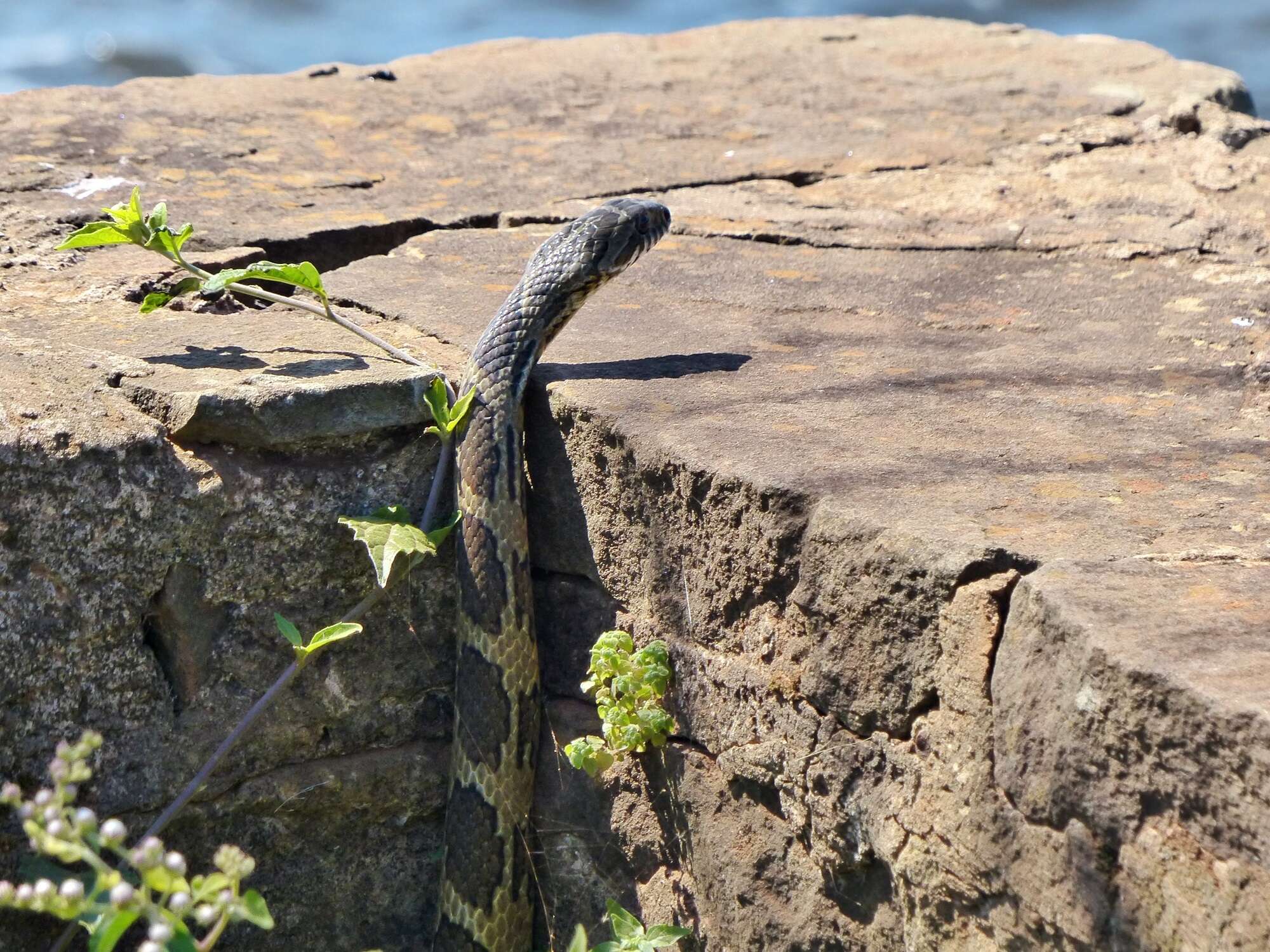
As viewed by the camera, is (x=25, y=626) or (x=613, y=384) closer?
(x=25, y=626)

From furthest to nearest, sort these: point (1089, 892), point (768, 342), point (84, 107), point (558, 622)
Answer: point (84, 107) → point (768, 342) → point (558, 622) → point (1089, 892)

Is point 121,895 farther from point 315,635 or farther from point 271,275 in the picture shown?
point 271,275

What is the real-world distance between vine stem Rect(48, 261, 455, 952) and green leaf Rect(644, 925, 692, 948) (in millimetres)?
755

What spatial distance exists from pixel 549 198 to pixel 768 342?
1472 millimetres

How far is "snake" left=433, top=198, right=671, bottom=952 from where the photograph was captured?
2527 millimetres

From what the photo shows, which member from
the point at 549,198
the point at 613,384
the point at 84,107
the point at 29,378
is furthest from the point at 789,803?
the point at 84,107

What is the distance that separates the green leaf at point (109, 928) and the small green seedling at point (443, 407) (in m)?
1.18

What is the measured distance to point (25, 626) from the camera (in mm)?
2285

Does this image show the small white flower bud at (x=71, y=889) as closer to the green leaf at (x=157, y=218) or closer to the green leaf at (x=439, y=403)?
the green leaf at (x=439, y=403)

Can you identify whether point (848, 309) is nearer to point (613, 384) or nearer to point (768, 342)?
point (768, 342)

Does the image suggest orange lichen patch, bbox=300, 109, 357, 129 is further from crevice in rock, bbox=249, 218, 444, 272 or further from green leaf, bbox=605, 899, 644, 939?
green leaf, bbox=605, 899, 644, 939

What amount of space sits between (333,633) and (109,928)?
86cm

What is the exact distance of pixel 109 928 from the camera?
1489 mm

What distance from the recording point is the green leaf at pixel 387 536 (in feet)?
7.79
